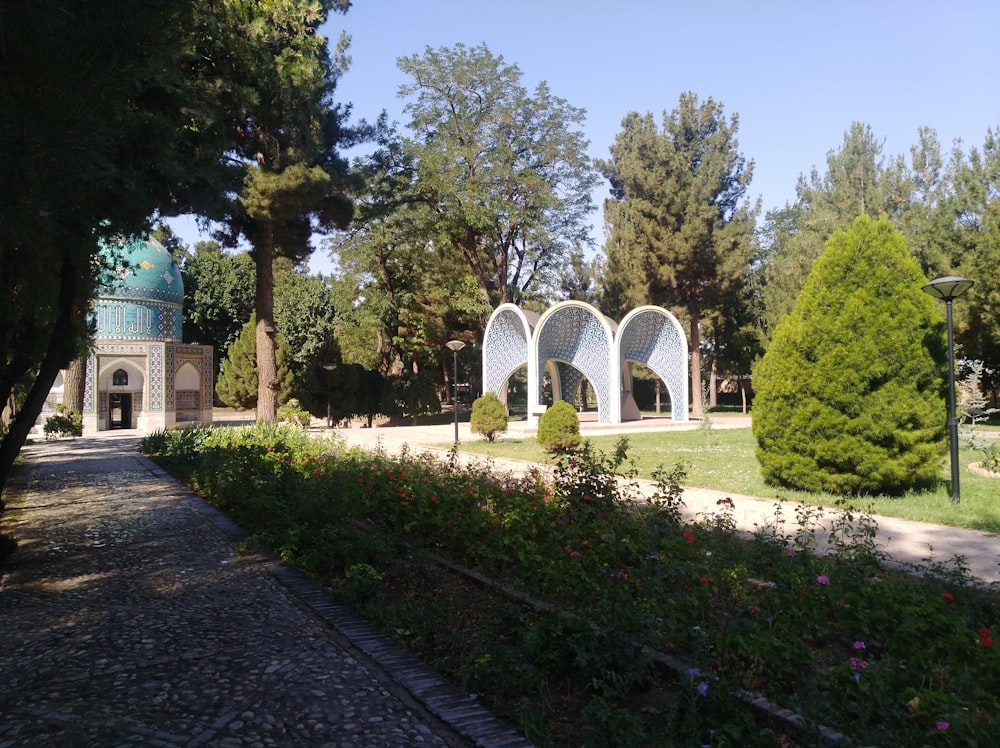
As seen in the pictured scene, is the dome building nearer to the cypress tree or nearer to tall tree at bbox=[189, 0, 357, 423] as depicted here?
tall tree at bbox=[189, 0, 357, 423]

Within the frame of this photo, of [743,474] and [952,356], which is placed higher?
[952,356]

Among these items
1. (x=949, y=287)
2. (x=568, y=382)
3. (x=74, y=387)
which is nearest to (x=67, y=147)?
Result: (x=949, y=287)

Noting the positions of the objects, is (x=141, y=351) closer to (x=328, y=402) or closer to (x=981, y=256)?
(x=328, y=402)

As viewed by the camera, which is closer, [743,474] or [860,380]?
[860,380]

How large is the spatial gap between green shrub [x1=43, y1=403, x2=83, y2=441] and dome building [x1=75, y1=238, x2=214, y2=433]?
313cm

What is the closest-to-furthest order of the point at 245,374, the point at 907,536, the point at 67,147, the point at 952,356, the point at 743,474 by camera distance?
A: the point at 67,147
the point at 907,536
the point at 952,356
the point at 743,474
the point at 245,374

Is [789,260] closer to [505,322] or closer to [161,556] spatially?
[505,322]

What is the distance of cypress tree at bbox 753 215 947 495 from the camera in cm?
859

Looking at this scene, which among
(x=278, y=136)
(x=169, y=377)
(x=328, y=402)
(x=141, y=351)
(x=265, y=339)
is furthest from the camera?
(x=169, y=377)

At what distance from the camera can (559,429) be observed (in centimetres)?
1512

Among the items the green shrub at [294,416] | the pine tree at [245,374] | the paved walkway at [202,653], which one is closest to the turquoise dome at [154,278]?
the pine tree at [245,374]

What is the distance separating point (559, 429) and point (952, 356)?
810 centimetres

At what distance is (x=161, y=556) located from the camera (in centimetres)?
627

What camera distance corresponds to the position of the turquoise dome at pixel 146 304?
93.8 feet
